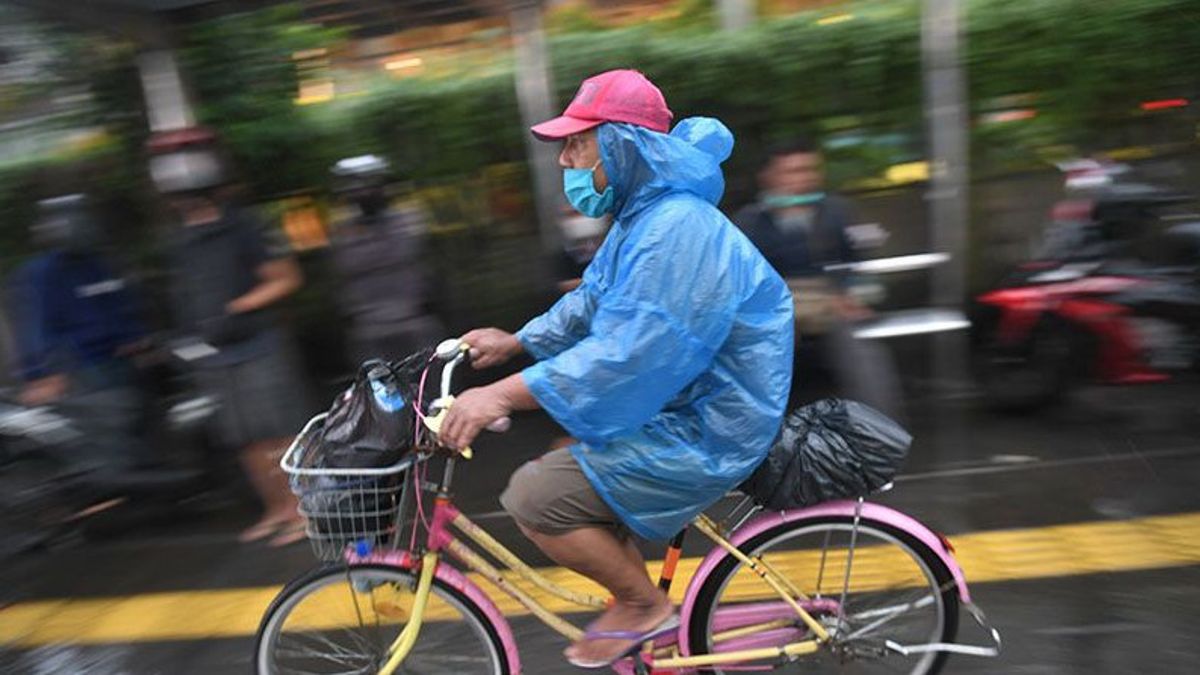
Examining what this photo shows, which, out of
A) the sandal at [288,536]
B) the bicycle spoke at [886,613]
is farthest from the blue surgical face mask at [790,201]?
the sandal at [288,536]

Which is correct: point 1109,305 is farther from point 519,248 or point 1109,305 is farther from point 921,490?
point 519,248

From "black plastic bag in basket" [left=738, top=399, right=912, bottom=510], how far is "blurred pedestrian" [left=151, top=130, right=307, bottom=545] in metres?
2.52

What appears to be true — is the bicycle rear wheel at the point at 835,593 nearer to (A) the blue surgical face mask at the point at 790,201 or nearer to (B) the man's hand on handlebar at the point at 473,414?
(B) the man's hand on handlebar at the point at 473,414

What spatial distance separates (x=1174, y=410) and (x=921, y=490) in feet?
4.77

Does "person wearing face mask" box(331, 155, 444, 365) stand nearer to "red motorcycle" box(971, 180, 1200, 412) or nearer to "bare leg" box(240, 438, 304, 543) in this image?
"bare leg" box(240, 438, 304, 543)

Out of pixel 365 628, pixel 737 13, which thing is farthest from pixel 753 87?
pixel 365 628

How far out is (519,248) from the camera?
5.59 metres

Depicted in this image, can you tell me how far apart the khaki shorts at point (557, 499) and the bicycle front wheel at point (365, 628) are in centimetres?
31

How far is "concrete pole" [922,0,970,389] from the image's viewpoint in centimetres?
467

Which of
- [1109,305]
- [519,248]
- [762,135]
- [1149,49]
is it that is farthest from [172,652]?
[1149,49]

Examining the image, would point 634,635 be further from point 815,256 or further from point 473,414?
point 815,256

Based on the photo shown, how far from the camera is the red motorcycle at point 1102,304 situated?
176 inches

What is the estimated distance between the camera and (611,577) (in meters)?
2.46

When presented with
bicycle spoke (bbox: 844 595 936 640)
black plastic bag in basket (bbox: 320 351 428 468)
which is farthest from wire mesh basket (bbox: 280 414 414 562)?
bicycle spoke (bbox: 844 595 936 640)
